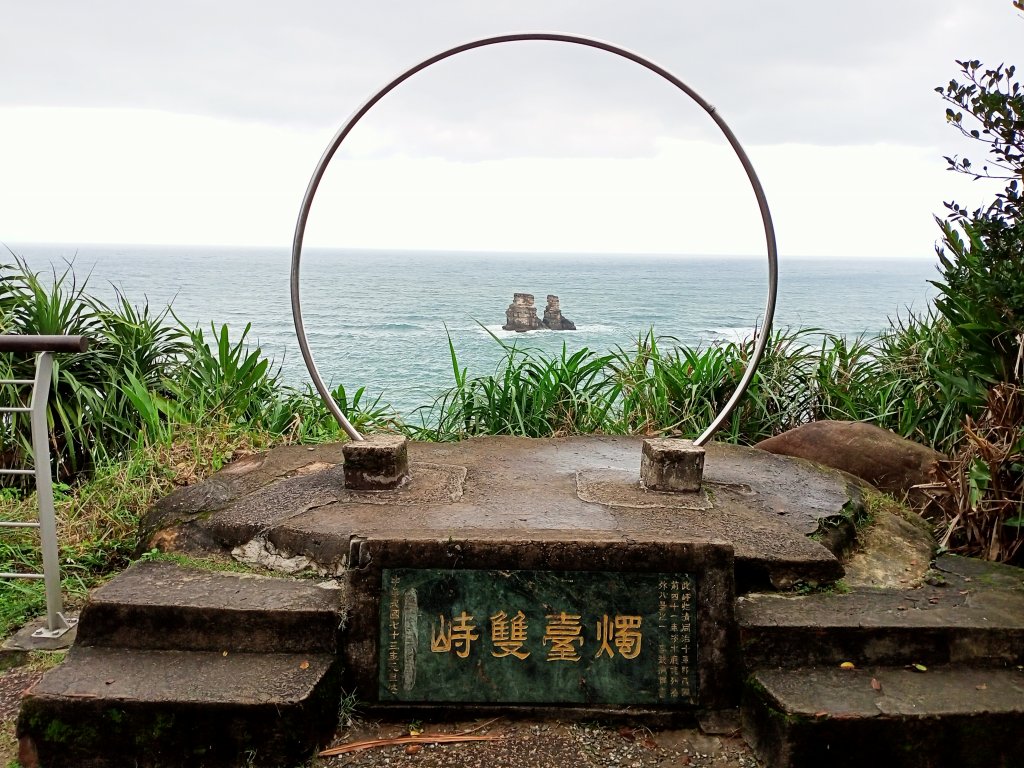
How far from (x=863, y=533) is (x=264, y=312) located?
120 feet

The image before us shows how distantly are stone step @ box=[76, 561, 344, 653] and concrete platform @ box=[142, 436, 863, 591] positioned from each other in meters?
0.26

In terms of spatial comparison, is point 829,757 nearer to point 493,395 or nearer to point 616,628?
point 616,628

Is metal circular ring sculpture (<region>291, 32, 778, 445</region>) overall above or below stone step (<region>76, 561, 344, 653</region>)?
above

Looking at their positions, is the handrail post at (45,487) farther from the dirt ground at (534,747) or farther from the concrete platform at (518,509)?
the dirt ground at (534,747)

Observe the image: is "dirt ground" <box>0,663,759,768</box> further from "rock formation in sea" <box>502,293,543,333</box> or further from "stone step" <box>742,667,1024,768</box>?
"rock formation in sea" <box>502,293,543,333</box>

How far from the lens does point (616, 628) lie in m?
2.48

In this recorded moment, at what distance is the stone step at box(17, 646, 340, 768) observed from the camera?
2246mm

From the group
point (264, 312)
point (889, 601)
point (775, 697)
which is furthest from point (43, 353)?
point (264, 312)

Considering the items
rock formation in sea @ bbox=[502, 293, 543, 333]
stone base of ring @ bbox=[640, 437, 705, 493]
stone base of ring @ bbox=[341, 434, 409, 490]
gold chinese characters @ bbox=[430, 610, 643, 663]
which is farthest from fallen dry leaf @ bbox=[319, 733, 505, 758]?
rock formation in sea @ bbox=[502, 293, 543, 333]

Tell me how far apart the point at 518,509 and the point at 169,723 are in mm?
1352

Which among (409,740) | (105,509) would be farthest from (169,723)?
(105,509)

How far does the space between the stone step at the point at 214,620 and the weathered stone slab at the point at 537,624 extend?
12cm

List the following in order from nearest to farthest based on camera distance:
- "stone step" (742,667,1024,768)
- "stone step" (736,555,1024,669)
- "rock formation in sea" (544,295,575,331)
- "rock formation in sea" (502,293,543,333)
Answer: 1. "stone step" (742,667,1024,768)
2. "stone step" (736,555,1024,669)
3. "rock formation in sea" (502,293,543,333)
4. "rock formation in sea" (544,295,575,331)

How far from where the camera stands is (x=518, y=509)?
9.89 ft
